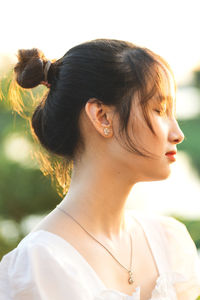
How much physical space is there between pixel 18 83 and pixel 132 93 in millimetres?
351

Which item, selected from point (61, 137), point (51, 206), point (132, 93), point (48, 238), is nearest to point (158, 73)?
point (132, 93)

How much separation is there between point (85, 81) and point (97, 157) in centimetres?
21

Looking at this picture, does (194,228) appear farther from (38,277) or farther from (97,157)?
(38,277)

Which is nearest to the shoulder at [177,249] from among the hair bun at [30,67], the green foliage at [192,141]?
the hair bun at [30,67]

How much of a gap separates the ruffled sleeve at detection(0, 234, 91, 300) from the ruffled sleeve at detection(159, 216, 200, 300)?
0.39 meters

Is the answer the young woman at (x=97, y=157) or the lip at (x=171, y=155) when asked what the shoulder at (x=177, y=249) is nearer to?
the young woman at (x=97, y=157)

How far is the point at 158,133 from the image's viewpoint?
1.41 metres

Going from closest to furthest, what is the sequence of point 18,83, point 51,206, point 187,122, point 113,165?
point 113,165
point 18,83
point 51,206
point 187,122

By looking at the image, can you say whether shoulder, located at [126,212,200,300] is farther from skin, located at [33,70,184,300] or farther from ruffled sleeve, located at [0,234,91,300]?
ruffled sleeve, located at [0,234,91,300]

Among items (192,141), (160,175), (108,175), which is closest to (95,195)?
(108,175)

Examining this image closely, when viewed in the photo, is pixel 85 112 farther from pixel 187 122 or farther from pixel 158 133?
pixel 187 122

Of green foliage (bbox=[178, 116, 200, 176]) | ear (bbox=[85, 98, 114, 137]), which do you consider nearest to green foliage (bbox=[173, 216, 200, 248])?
ear (bbox=[85, 98, 114, 137])

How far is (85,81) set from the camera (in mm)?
1445

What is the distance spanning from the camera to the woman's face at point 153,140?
1409 millimetres
